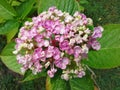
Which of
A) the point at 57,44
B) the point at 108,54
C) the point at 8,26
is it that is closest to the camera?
the point at 57,44

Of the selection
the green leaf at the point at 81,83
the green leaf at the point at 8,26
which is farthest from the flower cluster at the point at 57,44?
the green leaf at the point at 8,26

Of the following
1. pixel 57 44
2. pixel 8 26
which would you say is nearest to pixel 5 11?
pixel 8 26

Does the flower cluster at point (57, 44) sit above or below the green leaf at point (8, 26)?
above

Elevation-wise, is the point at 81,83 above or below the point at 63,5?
below

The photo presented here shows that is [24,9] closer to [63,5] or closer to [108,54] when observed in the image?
[63,5]

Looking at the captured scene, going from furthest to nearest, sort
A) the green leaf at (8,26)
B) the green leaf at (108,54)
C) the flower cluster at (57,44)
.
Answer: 1. the green leaf at (8,26)
2. the green leaf at (108,54)
3. the flower cluster at (57,44)

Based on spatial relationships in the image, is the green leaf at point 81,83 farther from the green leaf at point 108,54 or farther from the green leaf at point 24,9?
the green leaf at point 24,9

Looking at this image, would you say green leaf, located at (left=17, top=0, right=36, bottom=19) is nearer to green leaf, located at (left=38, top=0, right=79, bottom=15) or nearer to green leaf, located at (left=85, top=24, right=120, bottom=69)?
green leaf, located at (left=38, top=0, right=79, bottom=15)
